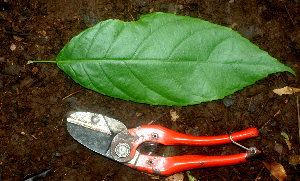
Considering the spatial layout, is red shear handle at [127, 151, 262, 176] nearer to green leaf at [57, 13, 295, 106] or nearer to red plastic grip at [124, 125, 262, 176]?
red plastic grip at [124, 125, 262, 176]

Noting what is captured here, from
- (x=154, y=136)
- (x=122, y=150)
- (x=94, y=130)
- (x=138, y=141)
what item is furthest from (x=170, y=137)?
(x=94, y=130)

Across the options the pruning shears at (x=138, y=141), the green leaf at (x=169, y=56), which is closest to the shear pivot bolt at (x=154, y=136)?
the pruning shears at (x=138, y=141)

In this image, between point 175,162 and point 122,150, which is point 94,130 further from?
point 175,162

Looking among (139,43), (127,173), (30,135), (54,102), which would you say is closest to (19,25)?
(54,102)

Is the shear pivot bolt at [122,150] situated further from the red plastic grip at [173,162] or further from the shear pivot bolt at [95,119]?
the shear pivot bolt at [95,119]

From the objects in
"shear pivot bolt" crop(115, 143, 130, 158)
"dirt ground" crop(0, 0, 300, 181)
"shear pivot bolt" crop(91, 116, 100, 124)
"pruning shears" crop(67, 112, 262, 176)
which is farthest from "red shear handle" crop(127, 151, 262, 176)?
"shear pivot bolt" crop(91, 116, 100, 124)

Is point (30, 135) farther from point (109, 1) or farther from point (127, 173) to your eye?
point (109, 1)
